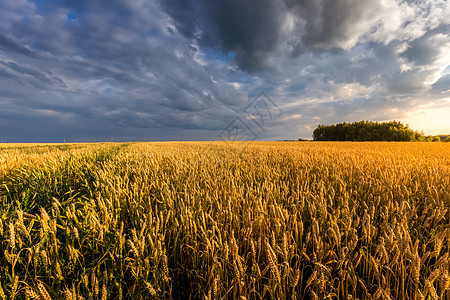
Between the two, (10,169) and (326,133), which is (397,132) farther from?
(10,169)

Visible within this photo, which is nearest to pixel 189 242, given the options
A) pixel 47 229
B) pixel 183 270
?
pixel 183 270

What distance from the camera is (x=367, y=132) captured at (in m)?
53.9

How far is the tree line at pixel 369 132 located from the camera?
47.4 meters

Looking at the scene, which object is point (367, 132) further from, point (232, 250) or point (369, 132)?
point (232, 250)

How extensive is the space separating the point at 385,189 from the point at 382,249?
203 cm

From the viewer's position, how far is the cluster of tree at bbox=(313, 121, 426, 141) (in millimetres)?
47763

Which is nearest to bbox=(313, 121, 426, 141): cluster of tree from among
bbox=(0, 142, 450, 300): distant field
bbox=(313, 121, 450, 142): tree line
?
bbox=(313, 121, 450, 142): tree line

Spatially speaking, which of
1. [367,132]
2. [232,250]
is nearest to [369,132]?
[367,132]

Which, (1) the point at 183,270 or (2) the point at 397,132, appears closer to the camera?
(1) the point at 183,270

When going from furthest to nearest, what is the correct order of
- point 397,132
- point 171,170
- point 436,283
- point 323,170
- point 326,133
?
point 326,133 < point 397,132 < point 171,170 < point 323,170 < point 436,283

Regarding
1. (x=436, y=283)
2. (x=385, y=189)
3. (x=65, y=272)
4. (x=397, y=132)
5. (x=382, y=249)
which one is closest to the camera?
(x=382, y=249)

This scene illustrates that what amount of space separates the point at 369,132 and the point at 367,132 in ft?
3.28

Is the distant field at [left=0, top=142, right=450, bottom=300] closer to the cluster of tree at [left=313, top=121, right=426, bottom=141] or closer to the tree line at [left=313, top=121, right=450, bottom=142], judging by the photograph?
the tree line at [left=313, top=121, right=450, bottom=142]

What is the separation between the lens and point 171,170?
3.96 m
